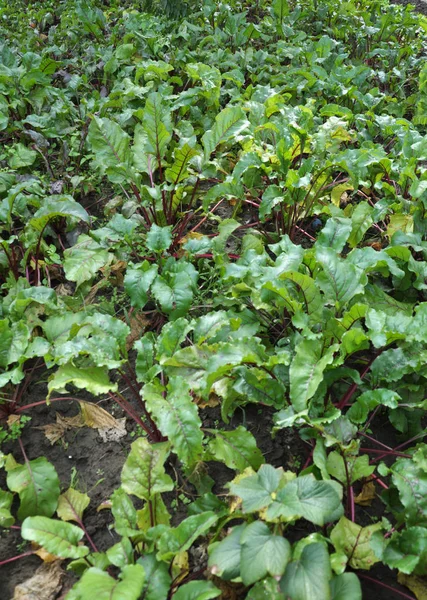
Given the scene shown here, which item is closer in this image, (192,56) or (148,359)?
(148,359)

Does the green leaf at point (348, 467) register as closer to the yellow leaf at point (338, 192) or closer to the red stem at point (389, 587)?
the red stem at point (389, 587)

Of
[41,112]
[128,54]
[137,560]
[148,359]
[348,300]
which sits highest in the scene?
[128,54]

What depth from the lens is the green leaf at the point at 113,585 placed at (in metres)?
1.41

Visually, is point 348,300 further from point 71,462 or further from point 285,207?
point 71,462

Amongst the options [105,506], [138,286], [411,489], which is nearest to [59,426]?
[105,506]

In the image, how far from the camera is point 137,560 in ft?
5.32

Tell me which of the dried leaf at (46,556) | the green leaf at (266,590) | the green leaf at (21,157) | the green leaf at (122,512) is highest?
the green leaf at (21,157)

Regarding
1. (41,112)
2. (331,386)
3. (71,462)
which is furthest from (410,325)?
(41,112)

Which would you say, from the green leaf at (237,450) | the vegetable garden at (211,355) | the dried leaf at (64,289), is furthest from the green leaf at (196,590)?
the dried leaf at (64,289)

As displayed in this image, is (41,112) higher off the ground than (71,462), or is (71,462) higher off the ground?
(41,112)

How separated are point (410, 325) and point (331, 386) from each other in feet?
1.37

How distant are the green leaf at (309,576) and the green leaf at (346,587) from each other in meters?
0.07

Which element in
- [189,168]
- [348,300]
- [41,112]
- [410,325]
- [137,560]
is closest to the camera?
[137,560]

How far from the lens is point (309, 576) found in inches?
56.6
